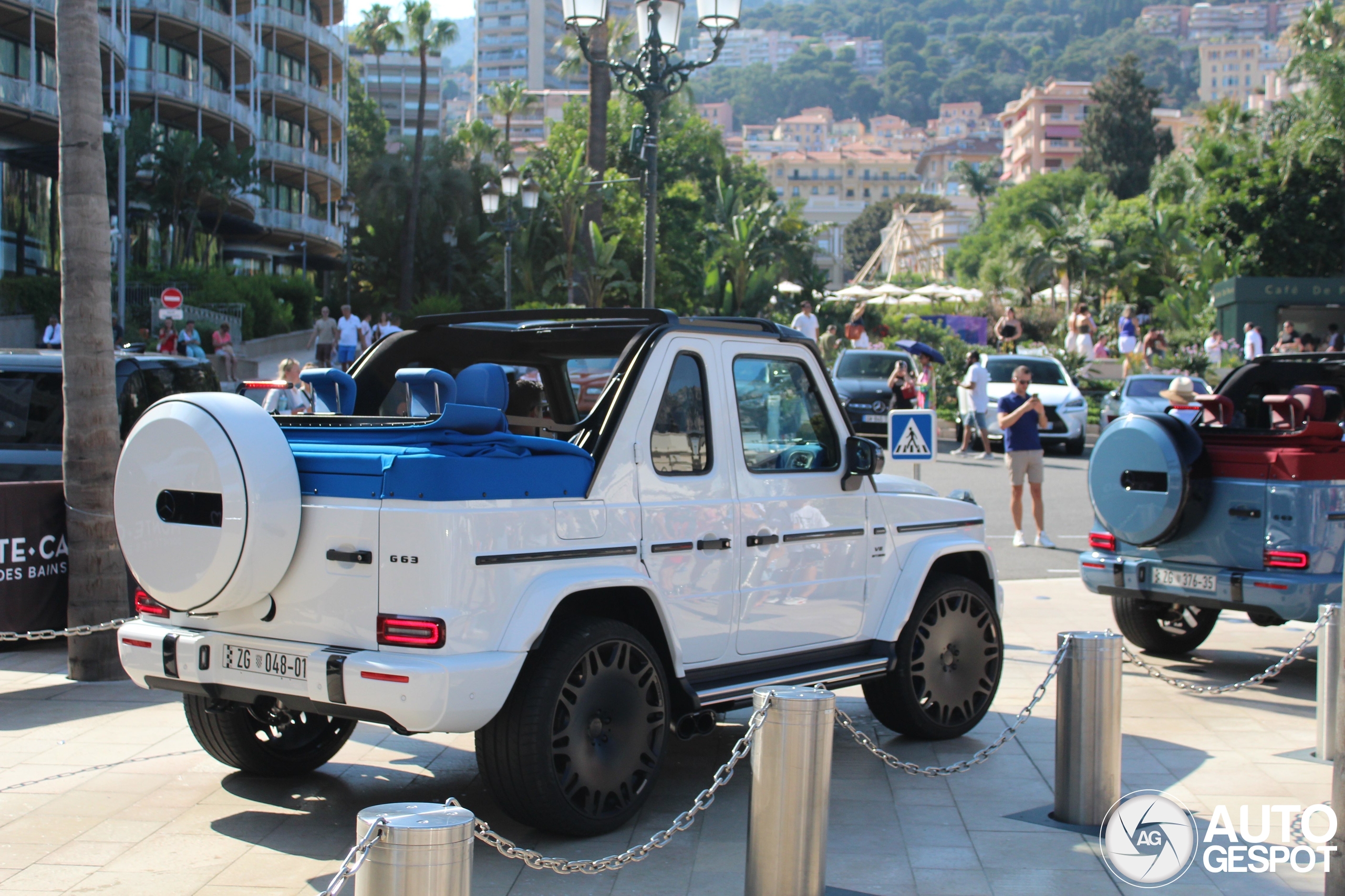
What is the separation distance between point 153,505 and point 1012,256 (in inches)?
2571

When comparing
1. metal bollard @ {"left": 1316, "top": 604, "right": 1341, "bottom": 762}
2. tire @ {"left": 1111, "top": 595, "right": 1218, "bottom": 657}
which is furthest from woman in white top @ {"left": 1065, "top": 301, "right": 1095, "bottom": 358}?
metal bollard @ {"left": 1316, "top": 604, "right": 1341, "bottom": 762}

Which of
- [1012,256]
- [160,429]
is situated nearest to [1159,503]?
[160,429]

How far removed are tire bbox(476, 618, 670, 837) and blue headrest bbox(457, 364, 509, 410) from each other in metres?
0.92

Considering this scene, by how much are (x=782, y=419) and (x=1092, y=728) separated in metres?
1.95

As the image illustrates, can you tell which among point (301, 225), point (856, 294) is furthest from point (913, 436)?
point (301, 225)

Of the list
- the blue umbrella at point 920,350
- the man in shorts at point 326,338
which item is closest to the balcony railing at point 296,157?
the man in shorts at point 326,338

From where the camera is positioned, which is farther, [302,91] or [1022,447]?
[302,91]

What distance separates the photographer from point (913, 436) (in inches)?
404

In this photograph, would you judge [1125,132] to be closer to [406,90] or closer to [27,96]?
[27,96]

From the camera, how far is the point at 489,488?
4574 millimetres

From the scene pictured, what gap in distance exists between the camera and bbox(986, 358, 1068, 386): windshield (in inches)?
953

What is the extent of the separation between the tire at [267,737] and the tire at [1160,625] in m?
5.60

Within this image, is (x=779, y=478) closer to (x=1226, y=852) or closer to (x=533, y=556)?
(x=533, y=556)

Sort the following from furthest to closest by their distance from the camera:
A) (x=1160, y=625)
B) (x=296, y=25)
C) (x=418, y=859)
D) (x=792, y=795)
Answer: (x=296, y=25) → (x=1160, y=625) → (x=792, y=795) → (x=418, y=859)
